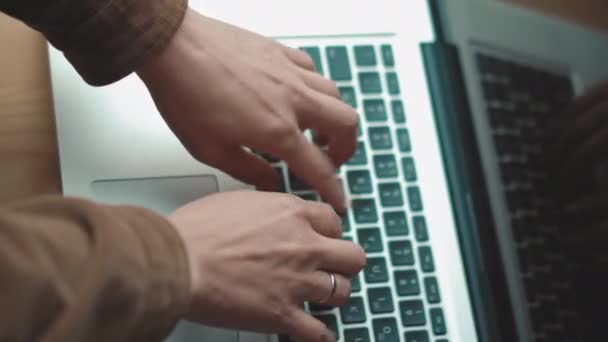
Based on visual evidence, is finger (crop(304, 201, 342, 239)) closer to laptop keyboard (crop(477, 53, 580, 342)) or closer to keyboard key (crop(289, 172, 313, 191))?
keyboard key (crop(289, 172, 313, 191))

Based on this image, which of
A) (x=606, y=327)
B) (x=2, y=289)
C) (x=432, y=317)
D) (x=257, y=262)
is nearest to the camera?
(x=2, y=289)

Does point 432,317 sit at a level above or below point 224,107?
below

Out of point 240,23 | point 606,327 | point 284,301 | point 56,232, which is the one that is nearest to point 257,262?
point 284,301

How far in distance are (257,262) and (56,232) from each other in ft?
0.47

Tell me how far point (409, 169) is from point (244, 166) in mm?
155

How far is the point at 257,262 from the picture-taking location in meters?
0.50

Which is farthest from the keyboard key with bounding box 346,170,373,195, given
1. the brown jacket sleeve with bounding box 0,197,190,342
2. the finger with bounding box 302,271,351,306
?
the brown jacket sleeve with bounding box 0,197,190,342

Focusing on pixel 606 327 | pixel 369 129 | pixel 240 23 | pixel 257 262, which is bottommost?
pixel 606 327

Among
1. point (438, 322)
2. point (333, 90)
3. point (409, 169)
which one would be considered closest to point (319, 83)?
point (333, 90)

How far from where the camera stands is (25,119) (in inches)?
24.1

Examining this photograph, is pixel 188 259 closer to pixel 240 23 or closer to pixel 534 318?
pixel 240 23

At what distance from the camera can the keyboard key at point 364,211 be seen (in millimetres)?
627

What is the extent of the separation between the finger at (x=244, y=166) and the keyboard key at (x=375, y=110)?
11 cm

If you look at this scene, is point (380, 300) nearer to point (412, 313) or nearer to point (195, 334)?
point (412, 313)
